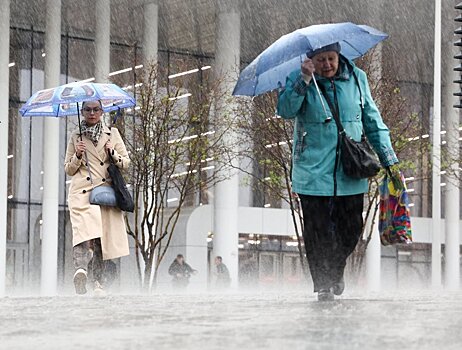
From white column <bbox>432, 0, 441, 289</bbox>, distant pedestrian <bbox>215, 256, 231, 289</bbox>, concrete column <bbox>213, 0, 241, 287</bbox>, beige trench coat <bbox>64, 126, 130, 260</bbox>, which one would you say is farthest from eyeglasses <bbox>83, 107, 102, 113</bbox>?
concrete column <bbox>213, 0, 241, 287</bbox>

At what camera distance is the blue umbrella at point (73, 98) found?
13.6 m

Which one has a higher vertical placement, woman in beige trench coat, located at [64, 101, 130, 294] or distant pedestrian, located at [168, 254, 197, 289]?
Answer: woman in beige trench coat, located at [64, 101, 130, 294]

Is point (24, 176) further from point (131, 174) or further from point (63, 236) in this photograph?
point (131, 174)

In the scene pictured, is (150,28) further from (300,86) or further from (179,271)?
(300,86)

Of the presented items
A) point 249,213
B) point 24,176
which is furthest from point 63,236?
point 249,213

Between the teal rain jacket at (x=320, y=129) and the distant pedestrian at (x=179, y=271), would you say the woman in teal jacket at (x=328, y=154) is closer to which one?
the teal rain jacket at (x=320, y=129)

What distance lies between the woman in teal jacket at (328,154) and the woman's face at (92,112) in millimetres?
3090

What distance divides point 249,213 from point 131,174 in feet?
52.8

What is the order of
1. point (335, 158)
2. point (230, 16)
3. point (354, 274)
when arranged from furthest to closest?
point (230, 16), point (354, 274), point (335, 158)

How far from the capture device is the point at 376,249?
48438 mm

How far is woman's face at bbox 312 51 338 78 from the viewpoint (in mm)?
9547

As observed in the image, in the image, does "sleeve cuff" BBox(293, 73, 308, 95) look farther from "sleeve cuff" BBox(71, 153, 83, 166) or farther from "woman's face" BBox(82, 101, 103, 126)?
"sleeve cuff" BBox(71, 153, 83, 166)

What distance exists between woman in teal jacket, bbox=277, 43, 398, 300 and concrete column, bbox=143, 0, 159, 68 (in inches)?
1320

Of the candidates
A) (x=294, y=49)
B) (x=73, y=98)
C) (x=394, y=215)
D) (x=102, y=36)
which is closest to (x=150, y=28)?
(x=102, y=36)
